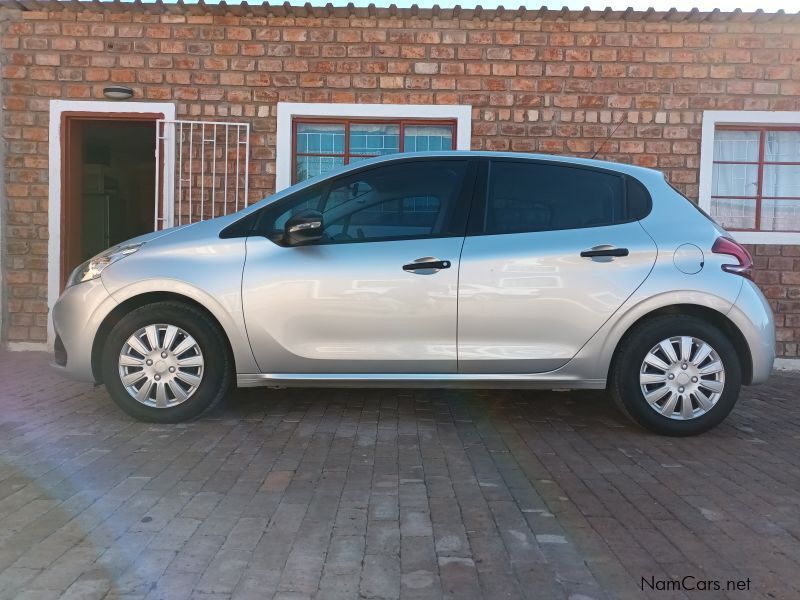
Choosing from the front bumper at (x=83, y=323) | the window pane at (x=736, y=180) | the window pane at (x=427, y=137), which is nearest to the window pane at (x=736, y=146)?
the window pane at (x=736, y=180)

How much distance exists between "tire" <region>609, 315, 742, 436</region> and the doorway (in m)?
5.79

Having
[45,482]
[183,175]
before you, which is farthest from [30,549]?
[183,175]

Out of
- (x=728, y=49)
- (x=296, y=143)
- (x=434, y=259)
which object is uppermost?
(x=728, y=49)

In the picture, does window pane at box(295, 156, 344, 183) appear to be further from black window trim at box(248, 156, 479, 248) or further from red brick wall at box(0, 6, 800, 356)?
black window trim at box(248, 156, 479, 248)

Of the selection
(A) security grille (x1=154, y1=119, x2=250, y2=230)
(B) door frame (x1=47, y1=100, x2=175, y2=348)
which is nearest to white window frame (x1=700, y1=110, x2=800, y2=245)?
(A) security grille (x1=154, y1=119, x2=250, y2=230)

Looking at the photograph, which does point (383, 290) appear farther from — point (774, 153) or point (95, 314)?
point (774, 153)

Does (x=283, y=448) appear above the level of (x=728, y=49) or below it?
below

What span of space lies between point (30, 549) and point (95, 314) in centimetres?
199

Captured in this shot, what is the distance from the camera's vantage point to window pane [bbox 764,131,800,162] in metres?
7.32

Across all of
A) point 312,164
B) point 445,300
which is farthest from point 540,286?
point 312,164

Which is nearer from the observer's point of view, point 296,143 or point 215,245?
point 215,245

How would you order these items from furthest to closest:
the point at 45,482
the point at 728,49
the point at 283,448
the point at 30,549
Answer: the point at 728,49, the point at 283,448, the point at 45,482, the point at 30,549

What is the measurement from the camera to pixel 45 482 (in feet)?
10.8

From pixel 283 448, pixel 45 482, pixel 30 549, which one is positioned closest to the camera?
pixel 30 549
